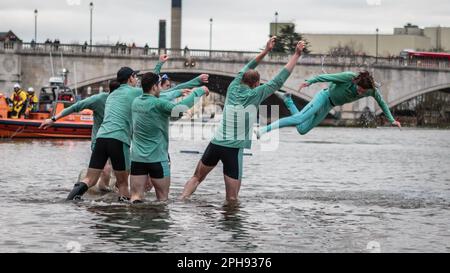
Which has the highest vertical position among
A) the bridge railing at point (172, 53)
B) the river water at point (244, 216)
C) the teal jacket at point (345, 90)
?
the bridge railing at point (172, 53)

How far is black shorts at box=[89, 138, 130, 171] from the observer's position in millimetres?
16203

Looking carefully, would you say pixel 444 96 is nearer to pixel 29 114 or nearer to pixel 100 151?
pixel 29 114

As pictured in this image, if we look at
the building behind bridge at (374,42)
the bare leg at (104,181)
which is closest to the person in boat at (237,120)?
the bare leg at (104,181)

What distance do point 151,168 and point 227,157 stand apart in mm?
1322

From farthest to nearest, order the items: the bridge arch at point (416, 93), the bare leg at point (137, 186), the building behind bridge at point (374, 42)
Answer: the building behind bridge at point (374, 42)
the bridge arch at point (416, 93)
the bare leg at point (137, 186)

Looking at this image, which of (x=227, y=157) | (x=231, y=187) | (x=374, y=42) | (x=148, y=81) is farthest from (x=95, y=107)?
(x=374, y=42)

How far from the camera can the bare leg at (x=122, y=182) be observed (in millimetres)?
16453

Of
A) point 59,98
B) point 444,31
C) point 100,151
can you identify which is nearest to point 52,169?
point 100,151

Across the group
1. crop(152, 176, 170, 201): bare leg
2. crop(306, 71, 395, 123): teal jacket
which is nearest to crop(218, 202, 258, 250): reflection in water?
crop(152, 176, 170, 201): bare leg

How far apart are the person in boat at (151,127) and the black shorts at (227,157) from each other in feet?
3.07

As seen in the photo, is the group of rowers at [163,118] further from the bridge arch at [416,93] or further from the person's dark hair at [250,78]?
the bridge arch at [416,93]

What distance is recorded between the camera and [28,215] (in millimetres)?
16047

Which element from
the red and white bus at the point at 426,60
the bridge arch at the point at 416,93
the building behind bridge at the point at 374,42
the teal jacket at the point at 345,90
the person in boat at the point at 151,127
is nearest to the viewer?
the person in boat at the point at 151,127

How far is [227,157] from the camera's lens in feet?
54.7
